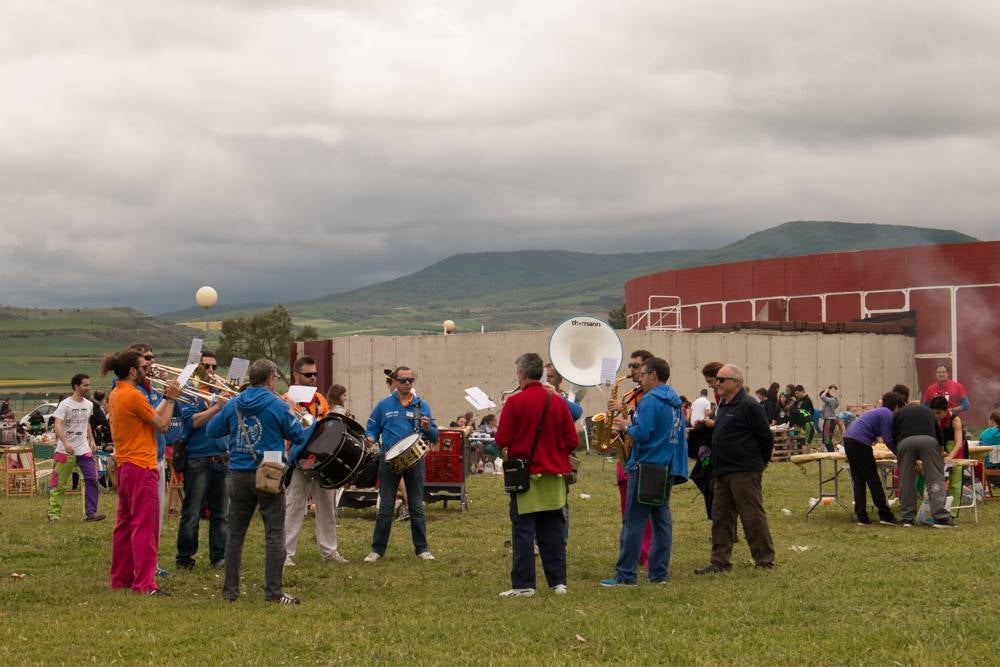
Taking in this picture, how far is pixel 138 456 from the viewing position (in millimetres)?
9531

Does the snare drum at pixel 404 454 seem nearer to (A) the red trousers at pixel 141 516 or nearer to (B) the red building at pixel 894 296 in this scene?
(A) the red trousers at pixel 141 516

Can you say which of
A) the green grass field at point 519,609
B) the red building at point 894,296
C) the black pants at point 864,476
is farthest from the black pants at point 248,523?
the red building at point 894,296

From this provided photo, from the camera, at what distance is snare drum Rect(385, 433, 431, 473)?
11.7m

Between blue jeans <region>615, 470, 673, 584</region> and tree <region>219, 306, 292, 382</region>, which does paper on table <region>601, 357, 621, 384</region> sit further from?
tree <region>219, 306, 292, 382</region>

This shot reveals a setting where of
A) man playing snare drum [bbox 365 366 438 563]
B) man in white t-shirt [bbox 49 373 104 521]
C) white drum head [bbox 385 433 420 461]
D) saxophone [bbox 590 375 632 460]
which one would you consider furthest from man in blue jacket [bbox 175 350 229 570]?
man in white t-shirt [bbox 49 373 104 521]

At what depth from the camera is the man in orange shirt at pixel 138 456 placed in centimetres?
946

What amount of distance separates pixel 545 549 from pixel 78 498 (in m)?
11.8

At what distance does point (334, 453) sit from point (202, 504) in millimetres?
1888

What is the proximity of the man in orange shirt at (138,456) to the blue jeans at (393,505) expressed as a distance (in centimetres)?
274

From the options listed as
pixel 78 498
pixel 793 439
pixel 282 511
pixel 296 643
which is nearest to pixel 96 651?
pixel 296 643

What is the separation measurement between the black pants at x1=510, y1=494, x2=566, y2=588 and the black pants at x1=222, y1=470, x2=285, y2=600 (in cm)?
183

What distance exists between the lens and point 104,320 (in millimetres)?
173500

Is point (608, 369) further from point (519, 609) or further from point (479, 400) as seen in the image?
point (479, 400)

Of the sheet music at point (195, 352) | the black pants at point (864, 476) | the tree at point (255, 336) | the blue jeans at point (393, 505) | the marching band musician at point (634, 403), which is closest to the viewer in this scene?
the sheet music at point (195, 352)
